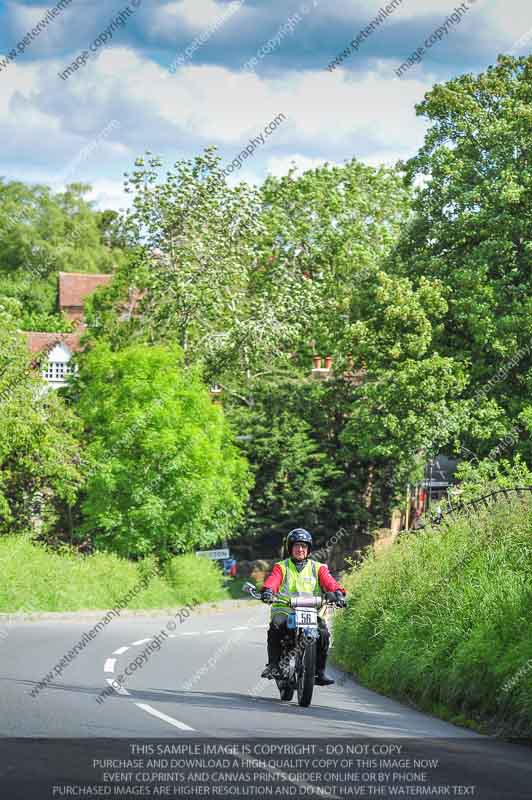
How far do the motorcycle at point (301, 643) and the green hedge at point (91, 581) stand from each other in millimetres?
18825

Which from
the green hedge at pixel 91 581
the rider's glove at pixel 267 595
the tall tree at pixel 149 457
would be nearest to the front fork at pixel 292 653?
the rider's glove at pixel 267 595

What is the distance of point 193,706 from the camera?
13.6 m

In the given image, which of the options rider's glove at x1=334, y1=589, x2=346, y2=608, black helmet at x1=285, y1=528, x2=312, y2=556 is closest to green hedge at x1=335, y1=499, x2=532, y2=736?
rider's glove at x1=334, y1=589, x2=346, y2=608

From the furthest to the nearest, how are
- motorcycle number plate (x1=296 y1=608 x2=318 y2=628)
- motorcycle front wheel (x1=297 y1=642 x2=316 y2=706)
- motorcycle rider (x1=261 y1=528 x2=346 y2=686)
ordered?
1. motorcycle rider (x1=261 y1=528 x2=346 y2=686)
2. motorcycle number plate (x1=296 y1=608 x2=318 y2=628)
3. motorcycle front wheel (x1=297 y1=642 x2=316 y2=706)

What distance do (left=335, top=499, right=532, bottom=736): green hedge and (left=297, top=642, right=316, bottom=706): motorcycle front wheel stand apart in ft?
4.64

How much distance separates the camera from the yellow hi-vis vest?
547 inches

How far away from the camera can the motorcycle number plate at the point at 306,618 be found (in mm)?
13609

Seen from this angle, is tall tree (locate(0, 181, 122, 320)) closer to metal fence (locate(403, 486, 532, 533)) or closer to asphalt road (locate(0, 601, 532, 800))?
asphalt road (locate(0, 601, 532, 800))

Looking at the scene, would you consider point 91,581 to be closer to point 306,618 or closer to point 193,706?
point 193,706

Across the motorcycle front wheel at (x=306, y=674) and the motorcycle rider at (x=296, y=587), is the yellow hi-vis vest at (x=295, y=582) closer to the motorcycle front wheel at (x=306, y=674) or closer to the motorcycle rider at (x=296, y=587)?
the motorcycle rider at (x=296, y=587)

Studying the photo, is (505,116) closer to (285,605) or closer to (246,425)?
(246,425)

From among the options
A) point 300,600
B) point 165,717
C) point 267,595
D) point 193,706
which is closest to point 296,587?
point 300,600

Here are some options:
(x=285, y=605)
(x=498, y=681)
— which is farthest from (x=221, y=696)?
(x=498, y=681)

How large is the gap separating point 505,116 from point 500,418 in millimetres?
9746
